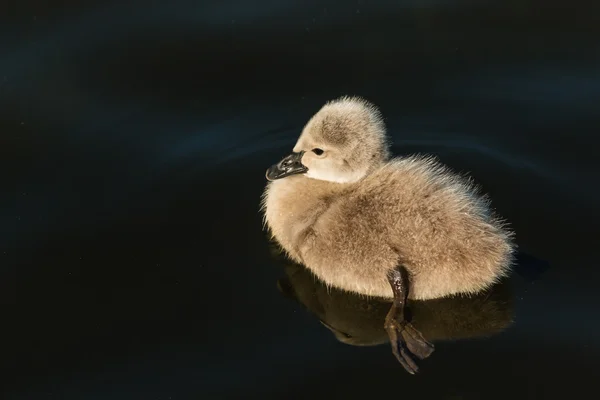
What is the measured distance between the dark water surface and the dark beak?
10.3 inches

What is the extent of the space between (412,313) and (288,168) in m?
0.99

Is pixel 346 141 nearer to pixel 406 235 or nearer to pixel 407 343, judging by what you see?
pixel 406 235

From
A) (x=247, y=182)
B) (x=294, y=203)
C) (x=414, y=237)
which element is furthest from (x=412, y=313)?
(x=247, y=182)

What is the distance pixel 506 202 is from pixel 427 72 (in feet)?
4.28

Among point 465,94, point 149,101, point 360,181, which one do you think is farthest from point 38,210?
point 465,94

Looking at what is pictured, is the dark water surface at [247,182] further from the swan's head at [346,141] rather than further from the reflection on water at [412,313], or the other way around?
the swan's head at [346,141]

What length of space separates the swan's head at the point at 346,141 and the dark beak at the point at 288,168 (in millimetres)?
82

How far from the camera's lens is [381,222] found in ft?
14.7

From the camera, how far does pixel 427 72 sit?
19.7 feet

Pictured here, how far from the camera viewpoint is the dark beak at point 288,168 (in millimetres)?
4953

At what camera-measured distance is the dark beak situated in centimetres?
495

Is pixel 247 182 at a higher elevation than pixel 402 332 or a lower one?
higher

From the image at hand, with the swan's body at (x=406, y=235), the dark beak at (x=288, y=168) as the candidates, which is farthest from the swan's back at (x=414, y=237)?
the dark beak at (x=288, y=168)

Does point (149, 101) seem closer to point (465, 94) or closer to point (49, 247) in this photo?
point (49, 247)
